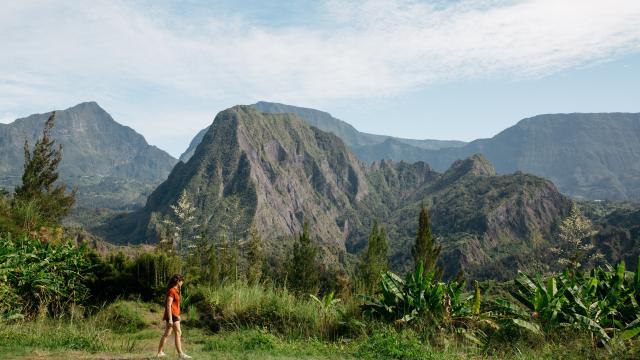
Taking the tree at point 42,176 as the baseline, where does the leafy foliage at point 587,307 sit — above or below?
below

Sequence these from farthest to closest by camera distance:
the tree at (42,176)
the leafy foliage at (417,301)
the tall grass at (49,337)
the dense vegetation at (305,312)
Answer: the tree at (42,176) → the leafy foliage at (417,301) → the dense vegetation at (305,312) → the tall grass at (49,337)

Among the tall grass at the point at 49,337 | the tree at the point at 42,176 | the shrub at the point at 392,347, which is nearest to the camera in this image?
the shrub at the point at 392,347

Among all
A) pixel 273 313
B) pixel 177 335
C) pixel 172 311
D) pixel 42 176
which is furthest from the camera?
pixel 42 176

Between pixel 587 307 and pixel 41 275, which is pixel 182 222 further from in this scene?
pixel 587 307

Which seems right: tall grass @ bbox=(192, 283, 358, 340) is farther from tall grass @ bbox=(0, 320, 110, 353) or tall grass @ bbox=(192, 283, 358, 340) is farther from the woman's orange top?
tall grass @ bbox=(0, 320, 110, 353)

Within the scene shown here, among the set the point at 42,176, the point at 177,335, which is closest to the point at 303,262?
the point at 42,176

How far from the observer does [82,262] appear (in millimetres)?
12469

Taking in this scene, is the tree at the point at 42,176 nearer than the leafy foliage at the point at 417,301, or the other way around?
the leafy foliage at the point at 417,301

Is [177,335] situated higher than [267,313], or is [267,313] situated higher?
[177,335]

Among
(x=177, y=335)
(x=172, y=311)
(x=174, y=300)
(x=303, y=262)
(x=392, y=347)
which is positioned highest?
(x=174, y=300)

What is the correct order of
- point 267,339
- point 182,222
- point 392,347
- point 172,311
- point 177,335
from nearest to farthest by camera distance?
point 392,347 → point 177,335 → point 172,311 → point 267,339 → point 182,222

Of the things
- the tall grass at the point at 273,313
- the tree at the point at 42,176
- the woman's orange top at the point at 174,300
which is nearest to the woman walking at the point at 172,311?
the woman's orange top at the point at 174,300

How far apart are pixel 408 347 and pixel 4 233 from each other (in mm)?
10822

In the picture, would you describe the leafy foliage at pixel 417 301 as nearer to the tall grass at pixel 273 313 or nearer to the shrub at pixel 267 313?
the tall grass at pixel 273 313
